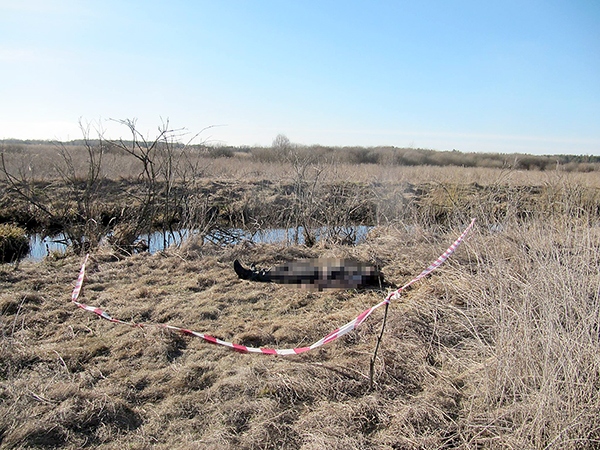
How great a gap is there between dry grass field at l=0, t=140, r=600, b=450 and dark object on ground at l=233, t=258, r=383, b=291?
15 centimetres

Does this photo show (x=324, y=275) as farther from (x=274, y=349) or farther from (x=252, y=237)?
(x=252, y=237)

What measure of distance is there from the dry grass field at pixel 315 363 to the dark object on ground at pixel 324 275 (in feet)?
0.50

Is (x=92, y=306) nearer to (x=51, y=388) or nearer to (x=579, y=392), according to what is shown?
(x=51, y=388)

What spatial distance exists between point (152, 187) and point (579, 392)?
22.9ft

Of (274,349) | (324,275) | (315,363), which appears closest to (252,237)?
(324,275)

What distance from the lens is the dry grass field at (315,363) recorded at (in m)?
2.44

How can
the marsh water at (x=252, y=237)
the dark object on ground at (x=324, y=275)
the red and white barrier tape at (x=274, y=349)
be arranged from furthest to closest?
the marsh water at (x=252, y=237)
the dark object on ground at (x=324, y=275)
the red and white barrier tape at (x=274, y=349)

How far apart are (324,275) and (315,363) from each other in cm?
191

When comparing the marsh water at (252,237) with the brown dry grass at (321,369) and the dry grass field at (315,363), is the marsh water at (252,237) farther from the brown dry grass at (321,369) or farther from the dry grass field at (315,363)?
the brown dry grass at (321,369)

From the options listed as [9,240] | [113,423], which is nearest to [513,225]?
[113,423]

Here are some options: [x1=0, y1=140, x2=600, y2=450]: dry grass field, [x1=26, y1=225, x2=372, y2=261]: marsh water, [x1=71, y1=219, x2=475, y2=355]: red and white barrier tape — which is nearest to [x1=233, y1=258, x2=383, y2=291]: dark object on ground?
[x1=0, y1=140, x2=600, y2=450]: dry grass field

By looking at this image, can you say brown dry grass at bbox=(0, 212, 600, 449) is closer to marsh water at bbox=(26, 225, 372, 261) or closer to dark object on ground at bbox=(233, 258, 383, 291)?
dark object on ground at bbox=(233, 258, 383, 291)

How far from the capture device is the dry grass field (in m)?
2.44

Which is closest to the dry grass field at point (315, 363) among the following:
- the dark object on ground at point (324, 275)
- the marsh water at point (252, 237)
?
the dark object on ground at point (324, 275)
